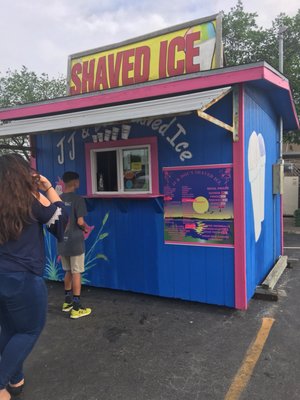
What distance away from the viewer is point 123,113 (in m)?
3.62

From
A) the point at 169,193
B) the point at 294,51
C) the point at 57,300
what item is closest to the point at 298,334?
the point at 169,193

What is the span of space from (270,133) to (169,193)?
2482mm

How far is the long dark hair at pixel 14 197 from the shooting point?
2.26m

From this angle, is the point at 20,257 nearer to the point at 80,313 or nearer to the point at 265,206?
the point at 80,313

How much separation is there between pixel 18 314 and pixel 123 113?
7.37 ft

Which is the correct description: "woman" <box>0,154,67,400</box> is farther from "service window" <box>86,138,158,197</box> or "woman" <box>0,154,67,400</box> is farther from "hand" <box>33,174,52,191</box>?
"service window" <box>86,138,158,197</box>

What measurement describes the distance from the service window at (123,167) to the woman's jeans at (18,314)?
2331 millimetres

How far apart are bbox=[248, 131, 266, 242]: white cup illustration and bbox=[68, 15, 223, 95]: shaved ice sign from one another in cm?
117

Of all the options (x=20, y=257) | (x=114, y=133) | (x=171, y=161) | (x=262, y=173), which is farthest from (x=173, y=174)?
(x=20, y=257)

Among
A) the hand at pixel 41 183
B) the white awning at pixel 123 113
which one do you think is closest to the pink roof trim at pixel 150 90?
the white awning at pixel 123 113

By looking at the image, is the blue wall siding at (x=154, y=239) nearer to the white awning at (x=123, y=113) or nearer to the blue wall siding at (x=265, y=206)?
the blue wall siding at (x=265, y=206)

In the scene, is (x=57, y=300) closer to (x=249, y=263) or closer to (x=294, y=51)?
(x=249, y=263)

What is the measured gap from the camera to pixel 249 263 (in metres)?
4.21

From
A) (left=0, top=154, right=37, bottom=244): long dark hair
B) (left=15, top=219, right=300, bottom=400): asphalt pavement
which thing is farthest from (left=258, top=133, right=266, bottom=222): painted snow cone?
(left=0, top=154, right=37, bottom=244): long dark hair
